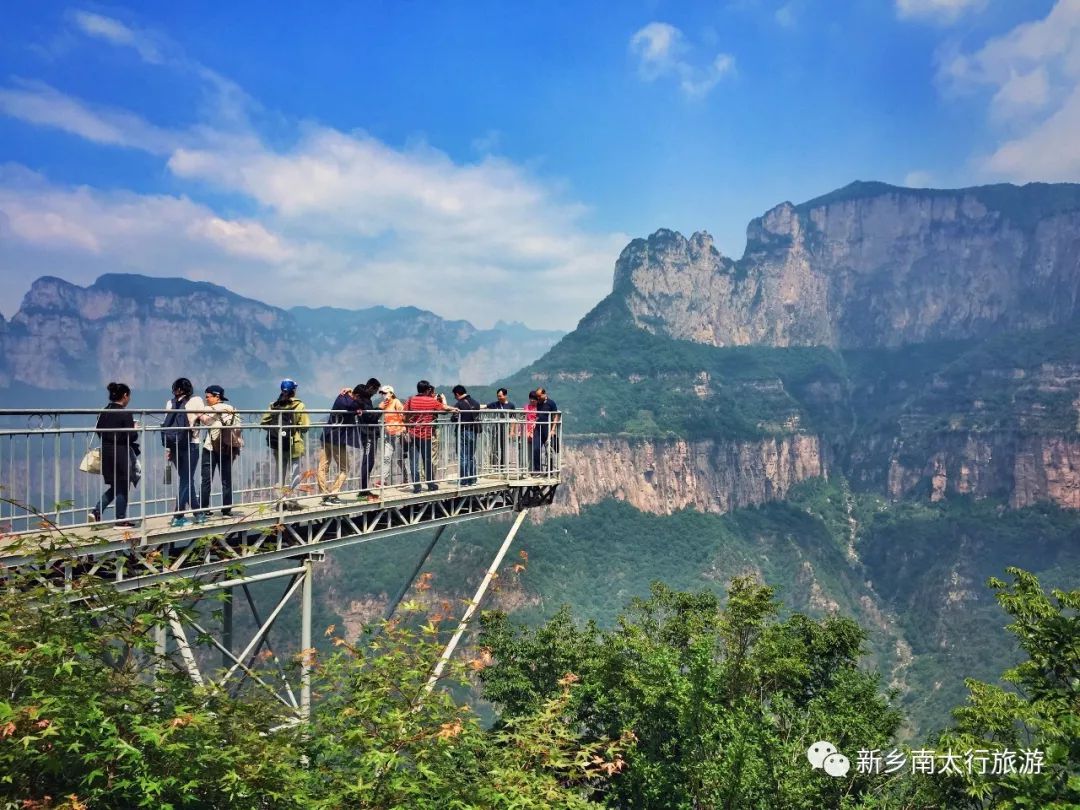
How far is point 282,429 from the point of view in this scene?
10242mm

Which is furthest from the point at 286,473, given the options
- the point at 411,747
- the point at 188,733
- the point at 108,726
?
the point at 108,726

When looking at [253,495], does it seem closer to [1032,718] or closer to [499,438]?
[499,438]

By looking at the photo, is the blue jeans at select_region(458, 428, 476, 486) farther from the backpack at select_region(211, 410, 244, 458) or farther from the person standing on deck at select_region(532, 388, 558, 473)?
the backpack at select_region(211, 410, 244, 458)

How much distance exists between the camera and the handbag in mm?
8352

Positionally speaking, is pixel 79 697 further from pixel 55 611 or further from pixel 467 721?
pixel 467 721

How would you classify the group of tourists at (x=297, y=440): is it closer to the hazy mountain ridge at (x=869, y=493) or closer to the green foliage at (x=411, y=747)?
the green foliage at (x=411, y=747)

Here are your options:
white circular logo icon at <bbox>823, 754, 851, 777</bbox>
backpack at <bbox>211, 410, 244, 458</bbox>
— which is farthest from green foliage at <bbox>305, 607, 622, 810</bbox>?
white circular logo icon at <bbox>823, 754, 851, 777</bbox>

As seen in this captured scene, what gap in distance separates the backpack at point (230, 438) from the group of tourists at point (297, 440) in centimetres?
1

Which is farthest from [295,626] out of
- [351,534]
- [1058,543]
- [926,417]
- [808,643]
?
[926,417]

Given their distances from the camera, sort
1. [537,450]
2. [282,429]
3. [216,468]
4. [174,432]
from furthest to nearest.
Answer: [537,450]
[282,429]
[216,468]
[174,432]

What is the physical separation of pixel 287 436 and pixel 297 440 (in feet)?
0.47

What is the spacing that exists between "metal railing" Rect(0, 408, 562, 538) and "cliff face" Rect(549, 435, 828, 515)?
123998mm

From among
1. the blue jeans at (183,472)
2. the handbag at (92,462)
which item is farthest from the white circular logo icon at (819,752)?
the handbag at (92,462)

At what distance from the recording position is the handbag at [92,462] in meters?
8.35
